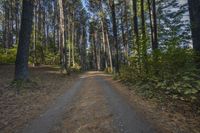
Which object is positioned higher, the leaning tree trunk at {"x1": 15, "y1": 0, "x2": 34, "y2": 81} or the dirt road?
the leaning tree trunk at {"x1": 15, "y1": 0, "x2": 34, "y2": 81}

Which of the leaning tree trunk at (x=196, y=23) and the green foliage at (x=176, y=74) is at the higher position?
the leaning tree trunk at (x=196, y=23)

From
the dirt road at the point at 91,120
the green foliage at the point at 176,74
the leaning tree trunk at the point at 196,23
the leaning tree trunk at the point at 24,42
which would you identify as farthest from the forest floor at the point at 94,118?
the leaning tree trunk at the point at 24,42

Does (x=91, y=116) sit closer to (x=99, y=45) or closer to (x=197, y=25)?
(x=197, y=25)

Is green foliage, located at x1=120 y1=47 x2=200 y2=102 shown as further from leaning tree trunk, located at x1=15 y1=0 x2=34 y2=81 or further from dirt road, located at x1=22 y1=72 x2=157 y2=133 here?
leaning tree trunk, located at x1=15 y1=0 x2=34 y2=81

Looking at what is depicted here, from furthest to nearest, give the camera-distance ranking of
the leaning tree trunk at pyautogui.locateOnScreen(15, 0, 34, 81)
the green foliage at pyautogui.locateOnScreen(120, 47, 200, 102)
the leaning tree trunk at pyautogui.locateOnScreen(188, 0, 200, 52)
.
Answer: the leaning tree trunk at pyautogui.locateOnScreen(15, 0, 34, 81), the leaning tree trunk at pyautogui.locateOnScreen(188, 0, 200, 52), the green foliage at pyautogui.locateOnScreen(120, 47, 200, 102)

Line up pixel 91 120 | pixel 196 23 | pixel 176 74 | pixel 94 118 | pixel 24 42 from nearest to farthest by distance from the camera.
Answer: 1. pixel 91 120
2. pixel 94 118
3. pixel 176 74
4. pixel 196 23
5. pixel 24 42

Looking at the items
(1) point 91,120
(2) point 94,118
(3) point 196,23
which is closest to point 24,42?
(2) point 94,118

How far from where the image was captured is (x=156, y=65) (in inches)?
486

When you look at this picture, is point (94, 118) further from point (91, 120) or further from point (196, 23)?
point (196, 23)

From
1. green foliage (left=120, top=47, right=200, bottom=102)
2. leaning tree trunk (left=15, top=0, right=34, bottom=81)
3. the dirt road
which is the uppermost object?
leaning tree trunk (left=15, top=0, right=34, bottom=81)

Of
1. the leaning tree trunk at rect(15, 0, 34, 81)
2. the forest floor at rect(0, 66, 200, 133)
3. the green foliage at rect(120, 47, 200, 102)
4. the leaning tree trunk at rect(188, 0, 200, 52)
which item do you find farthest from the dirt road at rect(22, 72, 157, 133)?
the leaning tree trunk at rect(15, 0, 34, 81)

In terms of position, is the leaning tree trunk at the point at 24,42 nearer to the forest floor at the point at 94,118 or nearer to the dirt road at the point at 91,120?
the forest floor at the point at 94,118

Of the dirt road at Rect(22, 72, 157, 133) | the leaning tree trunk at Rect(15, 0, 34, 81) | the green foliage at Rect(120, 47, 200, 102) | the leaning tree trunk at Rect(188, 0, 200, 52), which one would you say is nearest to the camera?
the dirt road at Rect(22, 72, 157, 133)

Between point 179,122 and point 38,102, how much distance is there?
19.6ft
